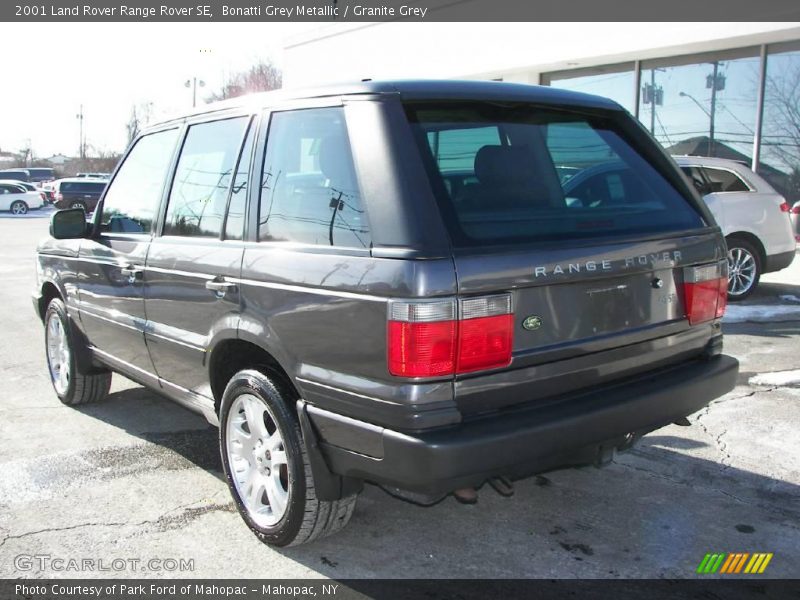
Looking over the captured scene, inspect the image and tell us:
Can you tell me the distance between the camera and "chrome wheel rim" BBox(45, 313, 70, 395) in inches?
212

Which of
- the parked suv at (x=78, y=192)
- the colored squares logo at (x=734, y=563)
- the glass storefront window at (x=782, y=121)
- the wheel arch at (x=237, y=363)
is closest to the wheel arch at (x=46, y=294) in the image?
the wheel arch at (x=237, y=363)

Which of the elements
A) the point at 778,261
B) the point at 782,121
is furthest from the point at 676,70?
the point at 778,261

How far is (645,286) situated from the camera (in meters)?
3.16

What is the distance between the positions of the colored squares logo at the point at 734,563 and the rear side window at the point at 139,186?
3242 mm

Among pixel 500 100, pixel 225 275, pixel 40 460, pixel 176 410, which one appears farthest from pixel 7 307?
pixel 500 100

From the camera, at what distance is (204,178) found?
383 cm

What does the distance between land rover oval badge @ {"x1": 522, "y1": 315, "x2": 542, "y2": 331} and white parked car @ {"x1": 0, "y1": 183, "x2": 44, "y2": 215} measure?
120 ft

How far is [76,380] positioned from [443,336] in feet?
12.0

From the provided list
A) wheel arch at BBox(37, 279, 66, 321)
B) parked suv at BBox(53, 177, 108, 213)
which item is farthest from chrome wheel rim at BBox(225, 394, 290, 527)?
parked suv at BBox(53, 177, 108, 213)

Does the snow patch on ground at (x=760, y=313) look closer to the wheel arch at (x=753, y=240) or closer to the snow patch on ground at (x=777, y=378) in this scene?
the wheel arch at (x=753, y=240)

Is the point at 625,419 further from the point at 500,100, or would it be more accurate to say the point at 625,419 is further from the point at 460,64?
the point at 460,64

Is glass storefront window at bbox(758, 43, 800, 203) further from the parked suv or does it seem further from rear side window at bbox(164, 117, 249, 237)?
the parked suv

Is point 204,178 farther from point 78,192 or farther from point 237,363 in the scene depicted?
point 78,192

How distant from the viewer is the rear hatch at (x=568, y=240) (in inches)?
108
